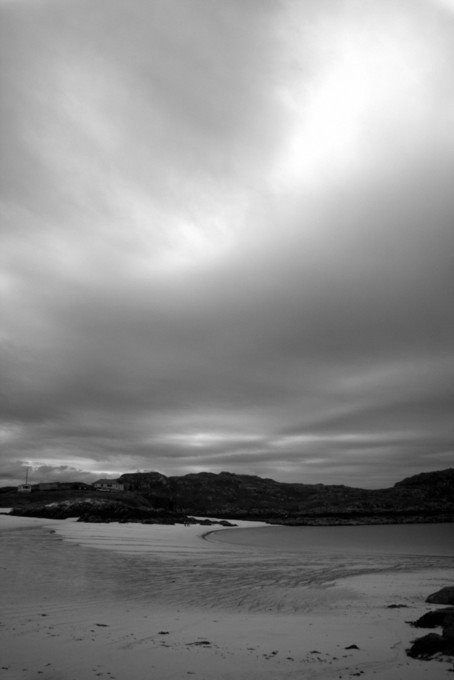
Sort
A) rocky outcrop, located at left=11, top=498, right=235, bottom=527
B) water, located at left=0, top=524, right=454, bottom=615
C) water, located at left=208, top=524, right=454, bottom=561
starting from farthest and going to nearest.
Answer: rocky outcrop, located at left=11, top=498, right=235, bottom=527
water, located at left=208, top=524, right=454, bottom=561
water, located at left=0, top=524, right=454, bottom=615

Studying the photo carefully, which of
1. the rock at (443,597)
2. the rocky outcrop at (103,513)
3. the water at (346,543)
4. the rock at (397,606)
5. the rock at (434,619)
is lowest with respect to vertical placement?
the water at (346,543)

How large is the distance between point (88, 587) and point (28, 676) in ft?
36.4

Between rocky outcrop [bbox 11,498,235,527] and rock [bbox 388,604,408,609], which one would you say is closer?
rock [bbox 388,604,408,609]

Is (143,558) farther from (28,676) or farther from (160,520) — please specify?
(160,520)

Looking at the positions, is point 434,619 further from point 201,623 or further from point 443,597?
point 201,623

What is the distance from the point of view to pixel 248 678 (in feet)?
29.2

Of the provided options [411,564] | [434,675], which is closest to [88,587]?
[434,675]

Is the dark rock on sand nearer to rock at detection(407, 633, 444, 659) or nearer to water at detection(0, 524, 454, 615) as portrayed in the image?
rock at detection(407, 633, 444, 659)

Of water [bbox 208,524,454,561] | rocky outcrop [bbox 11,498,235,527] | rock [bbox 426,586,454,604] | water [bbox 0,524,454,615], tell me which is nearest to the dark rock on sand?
rock [bbox 426,586,454,604]

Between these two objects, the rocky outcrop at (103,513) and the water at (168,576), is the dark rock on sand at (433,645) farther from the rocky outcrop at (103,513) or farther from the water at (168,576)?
the rocky outcrop at (103,513)

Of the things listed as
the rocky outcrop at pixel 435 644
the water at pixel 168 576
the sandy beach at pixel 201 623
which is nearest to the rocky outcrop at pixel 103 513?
the water at pixel 168 576

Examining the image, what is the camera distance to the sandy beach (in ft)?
30.7

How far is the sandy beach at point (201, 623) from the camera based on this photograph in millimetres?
9367

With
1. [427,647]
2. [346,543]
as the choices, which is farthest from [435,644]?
[346,543]
